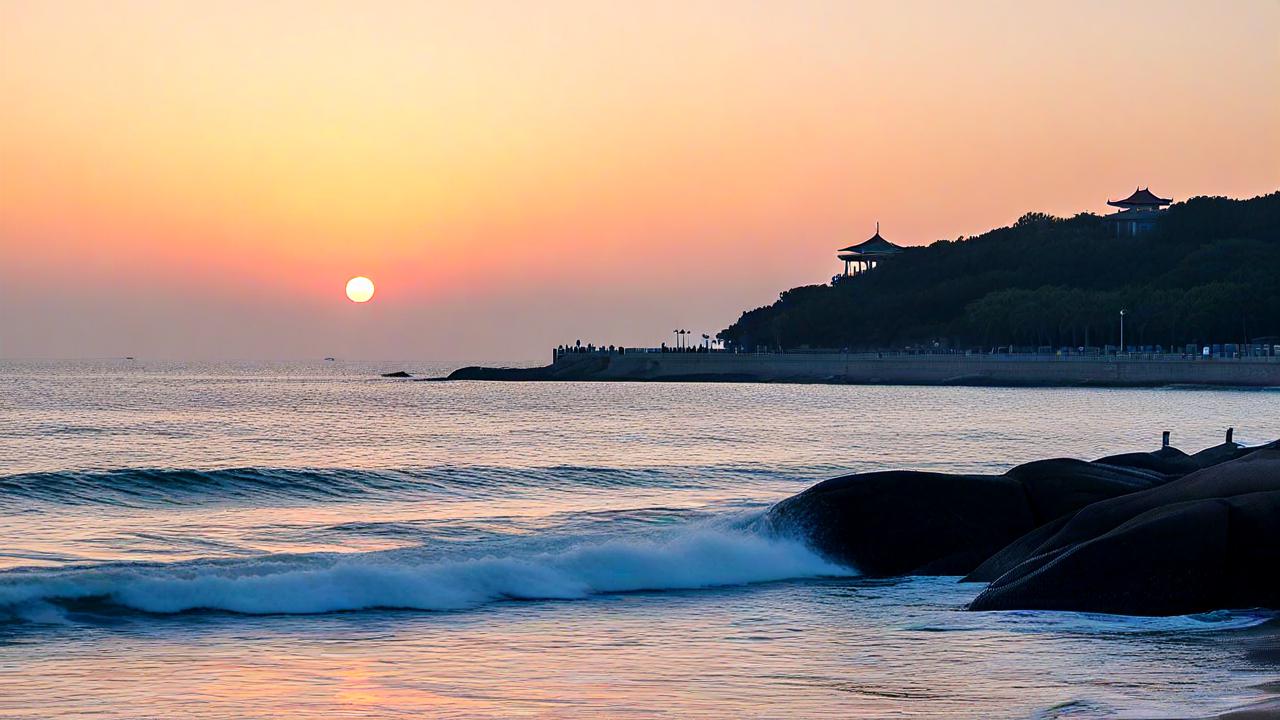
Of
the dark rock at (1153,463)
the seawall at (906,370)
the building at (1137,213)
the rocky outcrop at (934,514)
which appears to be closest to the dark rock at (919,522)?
the rocky outcrop at (934,514)

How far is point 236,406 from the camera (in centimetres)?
8725

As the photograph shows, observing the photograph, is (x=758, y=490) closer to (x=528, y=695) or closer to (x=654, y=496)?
(x=654, y=496)

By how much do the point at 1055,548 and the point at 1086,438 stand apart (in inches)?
1497

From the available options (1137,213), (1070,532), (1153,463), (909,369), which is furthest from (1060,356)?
(1070,532)

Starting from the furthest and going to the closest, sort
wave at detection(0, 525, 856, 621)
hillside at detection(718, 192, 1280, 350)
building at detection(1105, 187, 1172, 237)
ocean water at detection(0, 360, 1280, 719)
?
building at detection(1105, 187, 1172, 237)
hillside at detection(718, 192, 1280, 350)
wave at detection(0, 525, 856, 621)
ocean water at detection(0, 360, 1280, 719)

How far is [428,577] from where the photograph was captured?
19.1 m

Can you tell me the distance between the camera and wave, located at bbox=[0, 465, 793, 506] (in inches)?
1251

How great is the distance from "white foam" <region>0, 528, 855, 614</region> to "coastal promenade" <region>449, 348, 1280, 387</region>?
96130 millimetres

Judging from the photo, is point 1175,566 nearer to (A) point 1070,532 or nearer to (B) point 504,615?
(A) point 1070,532

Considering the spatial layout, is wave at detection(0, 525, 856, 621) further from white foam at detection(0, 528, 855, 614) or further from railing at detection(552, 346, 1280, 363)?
railing at detection(552, 346, 1280, 363)

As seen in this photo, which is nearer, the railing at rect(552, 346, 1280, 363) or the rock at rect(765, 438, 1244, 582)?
the rock at rect(765, 438, 1244, 582)

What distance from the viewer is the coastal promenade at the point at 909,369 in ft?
370

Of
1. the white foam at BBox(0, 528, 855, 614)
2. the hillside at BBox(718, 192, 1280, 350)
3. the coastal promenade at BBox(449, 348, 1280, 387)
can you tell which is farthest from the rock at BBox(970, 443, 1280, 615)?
the hillside at BBox(718, 192, 1280, 350)

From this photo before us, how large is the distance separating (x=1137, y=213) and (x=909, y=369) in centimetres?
6881
